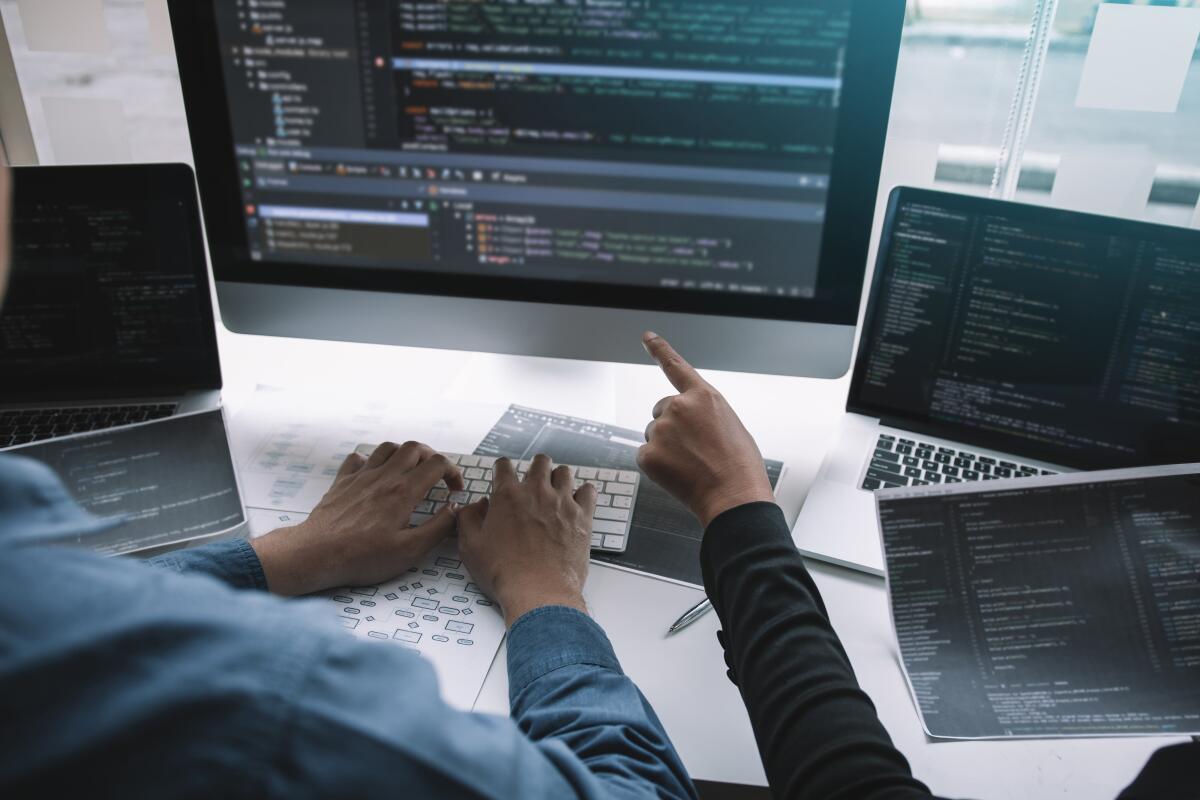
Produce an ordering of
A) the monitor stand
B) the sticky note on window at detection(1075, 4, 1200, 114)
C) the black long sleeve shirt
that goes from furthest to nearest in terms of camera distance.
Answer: the monitor stand
the sticky note on window at detection(1075, 4, 1200, 114)
the black long sleeve shirt

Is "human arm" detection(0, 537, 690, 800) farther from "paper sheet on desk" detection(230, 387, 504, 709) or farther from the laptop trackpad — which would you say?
the laptop trackpad

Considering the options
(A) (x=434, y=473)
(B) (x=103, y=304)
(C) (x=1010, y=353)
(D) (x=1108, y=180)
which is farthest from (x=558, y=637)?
(D) (x=1108, y=180)

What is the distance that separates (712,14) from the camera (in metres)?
0.73

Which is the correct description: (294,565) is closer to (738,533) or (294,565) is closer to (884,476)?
(738,533)

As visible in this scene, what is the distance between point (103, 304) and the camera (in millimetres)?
936

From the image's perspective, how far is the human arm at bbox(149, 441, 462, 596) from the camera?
0.72 meters

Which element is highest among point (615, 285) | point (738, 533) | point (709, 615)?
point (615, 285)

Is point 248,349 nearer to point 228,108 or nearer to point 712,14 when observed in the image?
point 228,108

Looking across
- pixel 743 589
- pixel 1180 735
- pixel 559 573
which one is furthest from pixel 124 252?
pixel 1180 735

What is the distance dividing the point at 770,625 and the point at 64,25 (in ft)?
3.79

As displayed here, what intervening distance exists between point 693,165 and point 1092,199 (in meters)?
0.53

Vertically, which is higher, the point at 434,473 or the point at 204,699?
the point at 204,699

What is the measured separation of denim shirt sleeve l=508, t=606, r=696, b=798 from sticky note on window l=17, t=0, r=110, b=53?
0.98 m

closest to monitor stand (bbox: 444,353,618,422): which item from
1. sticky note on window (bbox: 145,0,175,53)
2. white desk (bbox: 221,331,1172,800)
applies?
white desk (bbox: 221,331,1172,800)
